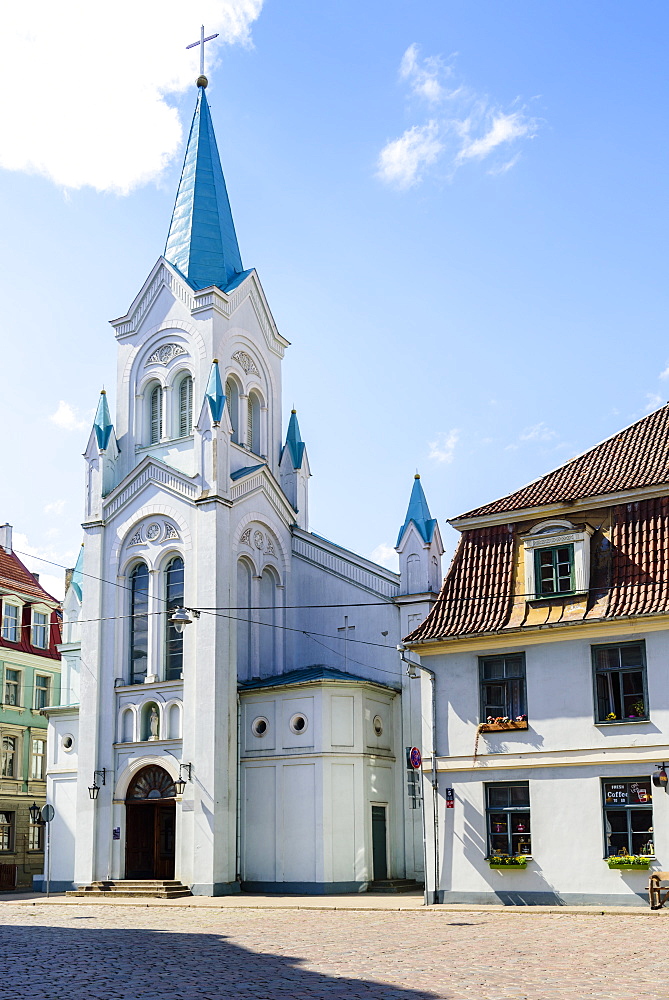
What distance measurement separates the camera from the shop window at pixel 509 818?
26984 mm

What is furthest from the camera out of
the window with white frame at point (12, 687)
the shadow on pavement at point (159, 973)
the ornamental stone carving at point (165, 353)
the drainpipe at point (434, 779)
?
the window with white frame at point (12, 687)

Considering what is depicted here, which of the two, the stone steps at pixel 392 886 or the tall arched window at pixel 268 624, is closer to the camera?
the stone steps at pixel 392 886

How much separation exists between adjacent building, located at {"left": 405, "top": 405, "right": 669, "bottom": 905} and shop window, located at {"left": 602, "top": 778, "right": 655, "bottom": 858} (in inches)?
1.2

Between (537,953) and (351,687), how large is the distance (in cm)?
1921

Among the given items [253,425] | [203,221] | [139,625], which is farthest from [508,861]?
[203,221]

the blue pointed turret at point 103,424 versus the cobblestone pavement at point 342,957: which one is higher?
the blue pointed turret at point 103,424

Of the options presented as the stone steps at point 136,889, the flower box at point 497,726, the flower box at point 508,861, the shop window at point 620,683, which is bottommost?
the stone steps at point 136,889

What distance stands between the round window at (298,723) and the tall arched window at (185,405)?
1151 centimetres

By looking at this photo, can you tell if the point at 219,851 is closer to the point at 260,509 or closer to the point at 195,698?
the point at 195,698

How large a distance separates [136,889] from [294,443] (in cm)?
1784

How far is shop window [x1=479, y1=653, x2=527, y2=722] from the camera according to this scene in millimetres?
27812

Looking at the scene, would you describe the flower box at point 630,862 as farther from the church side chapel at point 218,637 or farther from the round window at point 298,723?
the round window at point 298,723

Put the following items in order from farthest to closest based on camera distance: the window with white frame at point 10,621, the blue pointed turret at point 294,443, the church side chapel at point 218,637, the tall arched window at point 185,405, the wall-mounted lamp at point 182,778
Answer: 1. the window with white frame at point 10,621
2. the blue pointed turret at point 294,443
3. the tall arched window at point 185,405
4. the wall-mounted lamp at point 182,778
5. the church side chapel at point 218,637

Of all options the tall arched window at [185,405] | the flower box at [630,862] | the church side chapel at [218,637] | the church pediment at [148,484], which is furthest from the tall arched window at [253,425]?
the flower box at [630,862]
